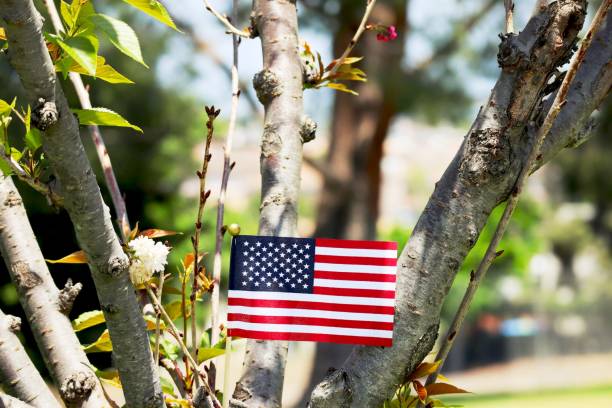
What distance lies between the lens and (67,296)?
4.52 ft

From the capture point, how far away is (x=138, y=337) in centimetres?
118

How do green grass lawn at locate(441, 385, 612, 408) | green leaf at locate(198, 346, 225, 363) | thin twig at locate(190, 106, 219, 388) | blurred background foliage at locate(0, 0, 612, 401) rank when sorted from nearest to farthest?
thin twig at locate(190, 106, 219, 388), green leaf at locate(198, 346, 225, 363), blurred background foliage at locate(0, 0, 612, 401), green grass lawn at locate(441, 385, 612, 408)

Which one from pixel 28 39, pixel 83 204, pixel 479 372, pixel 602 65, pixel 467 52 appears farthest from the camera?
pixel 479 372

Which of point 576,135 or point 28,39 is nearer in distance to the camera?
point 28,39

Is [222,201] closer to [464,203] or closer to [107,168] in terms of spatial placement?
[107,168]

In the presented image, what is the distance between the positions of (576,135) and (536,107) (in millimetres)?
198

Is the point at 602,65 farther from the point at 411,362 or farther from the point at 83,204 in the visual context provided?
the point at 83,204

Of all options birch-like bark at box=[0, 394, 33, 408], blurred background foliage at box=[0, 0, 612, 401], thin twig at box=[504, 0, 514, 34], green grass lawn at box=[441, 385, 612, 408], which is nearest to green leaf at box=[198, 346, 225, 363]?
birch-like bark at box=[0, 394, 33, 408]

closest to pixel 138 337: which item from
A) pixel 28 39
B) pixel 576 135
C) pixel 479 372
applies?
pixel 28 39

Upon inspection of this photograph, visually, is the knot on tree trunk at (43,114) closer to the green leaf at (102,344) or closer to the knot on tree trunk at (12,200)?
the knot on tree trunk at (12,200)

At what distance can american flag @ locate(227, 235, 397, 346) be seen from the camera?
137 centimetres

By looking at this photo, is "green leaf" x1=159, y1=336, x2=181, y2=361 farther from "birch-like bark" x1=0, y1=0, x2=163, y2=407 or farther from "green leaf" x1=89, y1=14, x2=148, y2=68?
"green leaf" x1=89, y1=14, x2=148, y2=68

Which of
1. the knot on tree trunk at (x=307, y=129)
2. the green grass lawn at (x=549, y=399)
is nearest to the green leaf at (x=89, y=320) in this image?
the knot on tree trunk at (x=307, y=129)

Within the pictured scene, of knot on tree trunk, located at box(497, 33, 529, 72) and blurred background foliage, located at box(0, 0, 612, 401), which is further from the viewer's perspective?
blurred background foliage, located at box(0, 0, 612, 401)
